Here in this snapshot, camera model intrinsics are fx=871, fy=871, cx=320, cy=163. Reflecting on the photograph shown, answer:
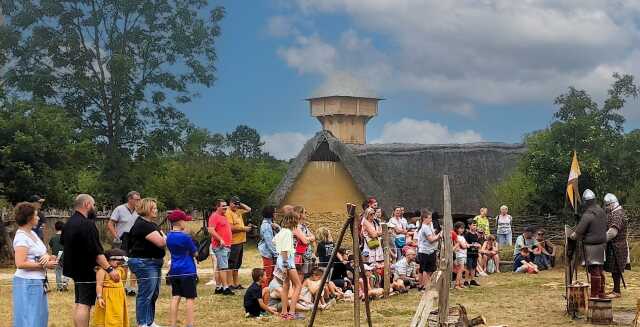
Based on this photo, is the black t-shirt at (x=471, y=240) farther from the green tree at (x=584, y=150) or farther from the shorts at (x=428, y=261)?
the green tree at (x=584, y=150)

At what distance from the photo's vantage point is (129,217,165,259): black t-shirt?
32.4 ft

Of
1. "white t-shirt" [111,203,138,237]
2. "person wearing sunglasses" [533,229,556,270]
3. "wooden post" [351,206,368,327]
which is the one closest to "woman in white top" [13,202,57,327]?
"wooden post" [351,206,368,327]

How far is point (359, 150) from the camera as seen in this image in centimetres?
3412

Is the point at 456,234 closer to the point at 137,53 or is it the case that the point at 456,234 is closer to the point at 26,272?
the point at 26,272

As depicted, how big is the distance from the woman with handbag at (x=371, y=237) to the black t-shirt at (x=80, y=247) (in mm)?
6101

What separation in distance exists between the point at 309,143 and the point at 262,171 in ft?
17.2

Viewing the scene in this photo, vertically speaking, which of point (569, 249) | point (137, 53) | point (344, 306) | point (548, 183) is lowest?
point (344, 306)

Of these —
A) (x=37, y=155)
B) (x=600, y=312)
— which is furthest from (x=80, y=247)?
(x=37, y=155)

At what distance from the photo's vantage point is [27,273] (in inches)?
336

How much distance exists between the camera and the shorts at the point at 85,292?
9.06 metres

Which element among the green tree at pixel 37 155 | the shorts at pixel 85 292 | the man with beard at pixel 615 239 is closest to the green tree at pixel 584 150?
the man with beard at pixel 615 239

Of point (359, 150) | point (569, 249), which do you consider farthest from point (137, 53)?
point (569, 249)

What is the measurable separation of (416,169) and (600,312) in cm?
2224

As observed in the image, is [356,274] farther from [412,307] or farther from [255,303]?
[412,307]
